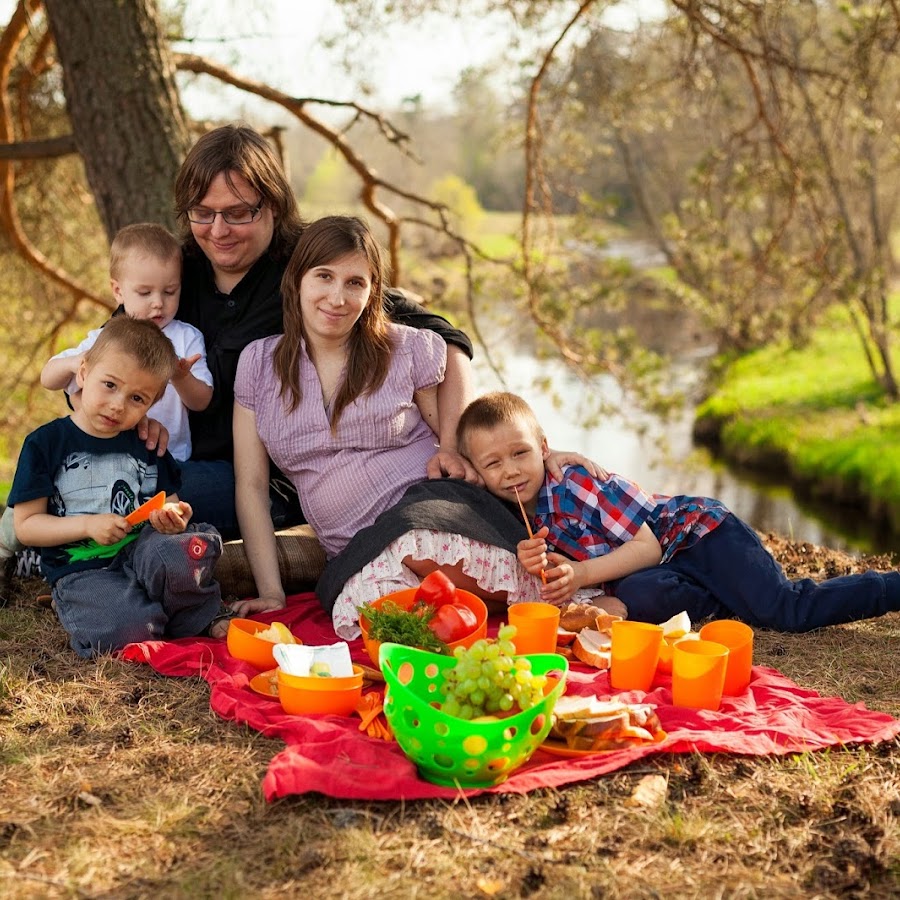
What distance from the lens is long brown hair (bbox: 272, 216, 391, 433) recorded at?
3.62m

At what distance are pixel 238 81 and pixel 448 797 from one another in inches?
190

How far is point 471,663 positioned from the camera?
242cm

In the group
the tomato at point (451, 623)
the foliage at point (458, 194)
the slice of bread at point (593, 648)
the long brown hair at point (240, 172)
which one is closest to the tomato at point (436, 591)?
the tomato at point (451, 623)

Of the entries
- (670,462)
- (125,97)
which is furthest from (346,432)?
(670,462)

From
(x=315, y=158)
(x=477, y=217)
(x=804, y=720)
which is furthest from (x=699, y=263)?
(x=804, y=720)

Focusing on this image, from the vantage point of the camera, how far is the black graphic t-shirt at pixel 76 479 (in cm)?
341

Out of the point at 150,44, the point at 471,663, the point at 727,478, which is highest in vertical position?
the point at 150,44

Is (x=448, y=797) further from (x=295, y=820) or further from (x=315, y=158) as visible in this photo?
(x=315, y=158)

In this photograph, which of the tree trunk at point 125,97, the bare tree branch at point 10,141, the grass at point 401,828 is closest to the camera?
the grass at point 401,828

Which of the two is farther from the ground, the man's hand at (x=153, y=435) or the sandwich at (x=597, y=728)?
the man's hand at (x=153, y=435)

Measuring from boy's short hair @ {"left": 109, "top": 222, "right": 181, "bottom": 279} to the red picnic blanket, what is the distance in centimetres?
140

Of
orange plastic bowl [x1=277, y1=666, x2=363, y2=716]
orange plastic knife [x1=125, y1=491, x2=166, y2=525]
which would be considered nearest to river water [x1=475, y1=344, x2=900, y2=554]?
orange plastic knife [x1=125, y1=491, x2=166, y2=525]

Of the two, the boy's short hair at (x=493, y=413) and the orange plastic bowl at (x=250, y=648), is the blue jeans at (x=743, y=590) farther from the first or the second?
the orange plastic bowl at (x=250, y=648)

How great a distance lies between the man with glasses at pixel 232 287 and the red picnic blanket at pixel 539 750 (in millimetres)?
869
